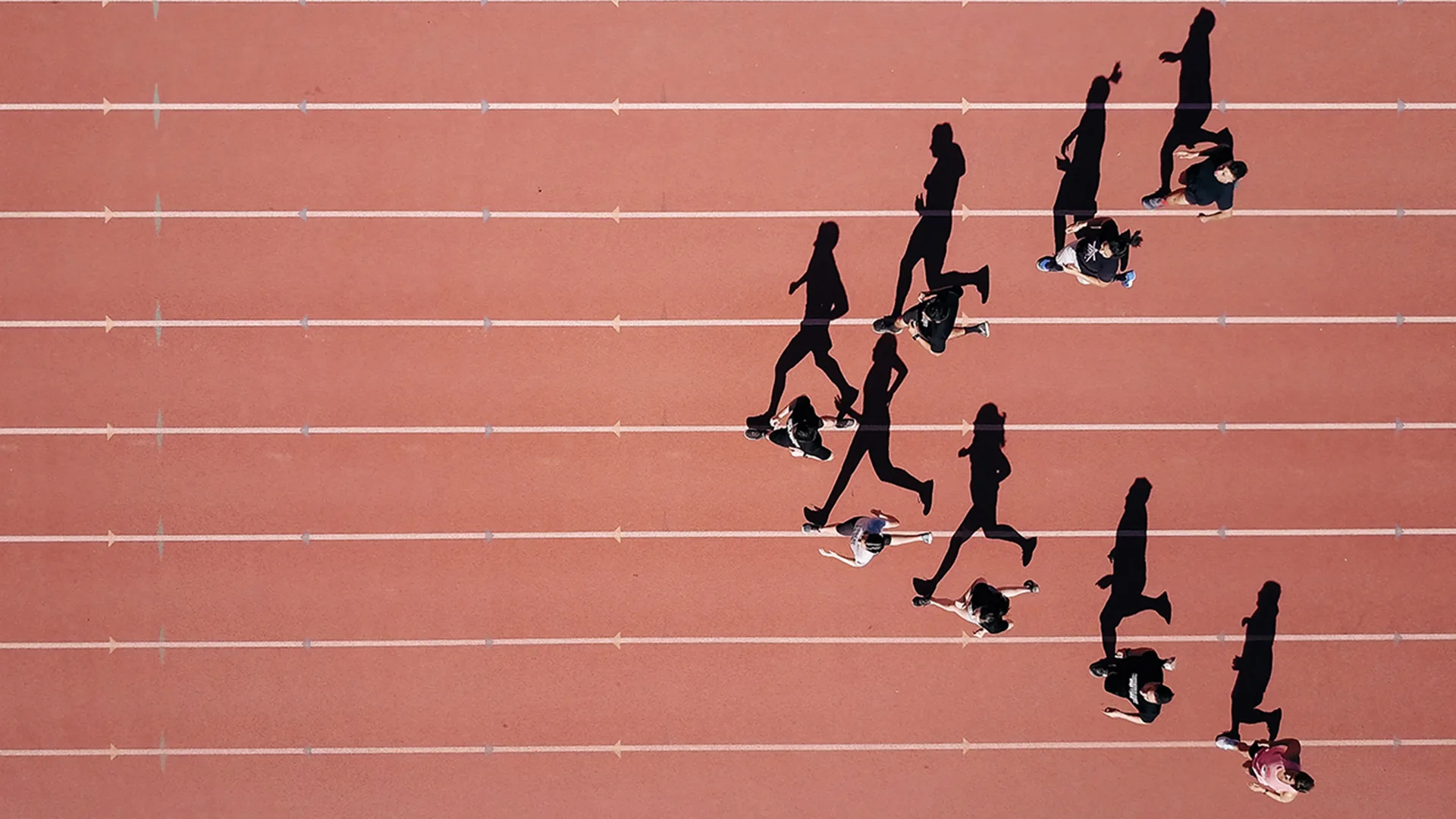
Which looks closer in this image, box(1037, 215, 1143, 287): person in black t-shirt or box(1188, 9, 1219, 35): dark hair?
box(1037, 215, 1143, 287): person in black t-shirt

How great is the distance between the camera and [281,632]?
27.4ft

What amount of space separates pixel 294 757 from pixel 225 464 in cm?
332

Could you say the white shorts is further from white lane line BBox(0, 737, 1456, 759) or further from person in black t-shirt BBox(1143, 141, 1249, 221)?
white lane line BBox(0, 737, 1456, 759)

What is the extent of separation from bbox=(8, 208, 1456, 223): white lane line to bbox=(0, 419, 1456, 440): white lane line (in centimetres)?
225

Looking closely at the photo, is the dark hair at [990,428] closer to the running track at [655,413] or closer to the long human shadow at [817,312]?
the running track at [655,413]

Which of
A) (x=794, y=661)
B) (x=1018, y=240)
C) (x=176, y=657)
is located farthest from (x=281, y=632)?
(x=1018, y=240)

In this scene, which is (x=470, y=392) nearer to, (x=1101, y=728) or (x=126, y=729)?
(x=126, y=729)

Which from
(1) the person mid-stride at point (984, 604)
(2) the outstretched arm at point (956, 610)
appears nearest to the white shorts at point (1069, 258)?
(1) the person mid-stride at point (984, 604)

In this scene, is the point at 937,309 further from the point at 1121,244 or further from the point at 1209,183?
the point at 1209,183

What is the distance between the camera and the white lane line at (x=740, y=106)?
8.12 meters

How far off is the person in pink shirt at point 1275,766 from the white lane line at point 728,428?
3.30m

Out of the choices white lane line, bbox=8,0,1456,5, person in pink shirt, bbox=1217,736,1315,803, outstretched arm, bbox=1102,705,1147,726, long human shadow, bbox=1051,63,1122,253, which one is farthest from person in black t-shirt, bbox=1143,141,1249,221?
person in pink shirt, bbox=1217,736,1315,803

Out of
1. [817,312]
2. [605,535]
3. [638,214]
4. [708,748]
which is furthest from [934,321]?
[708,748]

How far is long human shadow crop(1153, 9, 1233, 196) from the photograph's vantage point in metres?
8.20
